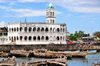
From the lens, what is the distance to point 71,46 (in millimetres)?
95562

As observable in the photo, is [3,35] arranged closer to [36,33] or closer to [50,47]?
[36,33]

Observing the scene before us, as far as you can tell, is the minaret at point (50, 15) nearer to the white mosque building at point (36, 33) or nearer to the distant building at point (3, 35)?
the white mosque building at point (36, 33)

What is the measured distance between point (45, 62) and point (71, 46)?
42268mm

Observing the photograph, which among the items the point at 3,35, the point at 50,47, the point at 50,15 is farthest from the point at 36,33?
the point at 3,35

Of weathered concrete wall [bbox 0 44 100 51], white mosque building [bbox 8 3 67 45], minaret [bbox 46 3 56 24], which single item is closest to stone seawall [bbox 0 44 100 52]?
weathered concrete wall [bbox 0 44 100 51]

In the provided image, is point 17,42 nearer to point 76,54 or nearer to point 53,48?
point 53,48

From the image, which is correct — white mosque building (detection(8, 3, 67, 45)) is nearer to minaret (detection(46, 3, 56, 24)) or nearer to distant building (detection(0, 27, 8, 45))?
distant building (detection(0, 27, 8, 45))

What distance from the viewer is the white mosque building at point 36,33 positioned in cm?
10281

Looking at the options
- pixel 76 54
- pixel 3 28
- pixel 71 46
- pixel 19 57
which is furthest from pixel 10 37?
pixel 76 54

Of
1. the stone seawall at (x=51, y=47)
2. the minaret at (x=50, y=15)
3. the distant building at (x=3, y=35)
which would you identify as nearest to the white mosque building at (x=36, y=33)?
the distant building at (x=3, y=35)

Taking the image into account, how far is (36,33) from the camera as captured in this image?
10350 cm

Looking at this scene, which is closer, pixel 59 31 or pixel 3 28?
pixel 59 31

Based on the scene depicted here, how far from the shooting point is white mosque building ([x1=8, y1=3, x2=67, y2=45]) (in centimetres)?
10281

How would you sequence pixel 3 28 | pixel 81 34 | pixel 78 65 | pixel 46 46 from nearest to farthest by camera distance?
pixel 78 65 → pixel 46 46 → pixel 3 28 → pixel 81 34
